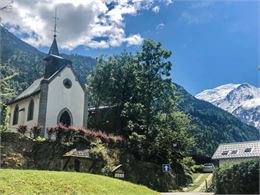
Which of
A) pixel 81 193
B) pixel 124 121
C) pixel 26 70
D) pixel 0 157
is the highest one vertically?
pixel 26 70

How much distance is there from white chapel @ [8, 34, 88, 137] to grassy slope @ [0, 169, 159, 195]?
17.8m

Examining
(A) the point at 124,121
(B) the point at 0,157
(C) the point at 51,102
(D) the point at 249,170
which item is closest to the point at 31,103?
(C) the point at 51,102

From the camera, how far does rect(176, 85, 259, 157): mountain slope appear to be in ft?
310

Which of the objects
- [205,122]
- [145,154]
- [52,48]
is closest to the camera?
[145,154]

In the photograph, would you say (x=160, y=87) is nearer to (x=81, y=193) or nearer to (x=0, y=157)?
(x=0, y=157)

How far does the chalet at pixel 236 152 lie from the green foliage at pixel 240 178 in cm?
2100

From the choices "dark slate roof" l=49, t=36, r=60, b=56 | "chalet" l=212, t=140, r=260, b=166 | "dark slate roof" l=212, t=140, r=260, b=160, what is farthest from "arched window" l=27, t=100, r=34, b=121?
"dark slate roof" l=212, t=140, r=260, b=160

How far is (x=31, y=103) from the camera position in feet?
122

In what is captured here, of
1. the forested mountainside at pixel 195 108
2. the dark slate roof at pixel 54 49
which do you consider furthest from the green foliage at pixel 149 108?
the forested mountainside at pixel 195 108

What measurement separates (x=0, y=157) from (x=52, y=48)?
63.8 ft

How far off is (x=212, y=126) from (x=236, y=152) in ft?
226

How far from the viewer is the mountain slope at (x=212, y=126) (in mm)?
94562

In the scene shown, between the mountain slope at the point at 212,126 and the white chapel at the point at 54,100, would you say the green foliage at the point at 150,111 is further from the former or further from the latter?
the mountain slope at the point at 212,126

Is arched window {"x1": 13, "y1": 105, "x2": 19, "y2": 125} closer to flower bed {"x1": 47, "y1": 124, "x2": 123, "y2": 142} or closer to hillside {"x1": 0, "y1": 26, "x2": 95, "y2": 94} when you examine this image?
flower bed {"x1": 47, "y1": 124, "x2": 123, "y2": 142}
